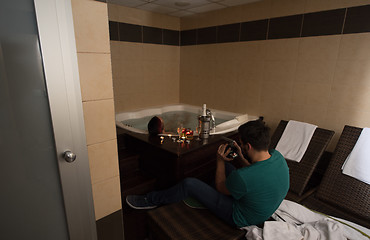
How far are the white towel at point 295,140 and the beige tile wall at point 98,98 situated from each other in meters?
1.94

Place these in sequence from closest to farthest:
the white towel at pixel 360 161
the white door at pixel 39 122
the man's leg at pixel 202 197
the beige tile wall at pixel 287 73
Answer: the white door at pixel 39 122, the man's leg at pixel 202 197, the white towel at pixel 360 161, the beige tile wall at pixel 287 73

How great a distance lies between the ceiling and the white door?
2407mm

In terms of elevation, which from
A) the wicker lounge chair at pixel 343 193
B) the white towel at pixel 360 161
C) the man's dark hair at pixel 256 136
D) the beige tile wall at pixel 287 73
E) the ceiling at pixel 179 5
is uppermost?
the ceiling at pixel 179 5

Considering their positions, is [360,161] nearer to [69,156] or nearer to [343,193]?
[343,193]

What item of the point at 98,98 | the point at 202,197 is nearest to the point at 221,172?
the point at 202,197

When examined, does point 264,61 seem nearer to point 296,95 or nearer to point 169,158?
point 296,95

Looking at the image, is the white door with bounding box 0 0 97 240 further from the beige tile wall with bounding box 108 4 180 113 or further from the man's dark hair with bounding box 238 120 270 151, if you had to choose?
the beige tile wall with bounding box 108 4 180 113

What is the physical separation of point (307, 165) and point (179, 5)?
108 inches

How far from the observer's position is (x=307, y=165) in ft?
7.32

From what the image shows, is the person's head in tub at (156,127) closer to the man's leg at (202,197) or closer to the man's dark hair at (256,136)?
the man's leg at (202,197)

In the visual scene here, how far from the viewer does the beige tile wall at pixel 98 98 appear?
992 millimetres

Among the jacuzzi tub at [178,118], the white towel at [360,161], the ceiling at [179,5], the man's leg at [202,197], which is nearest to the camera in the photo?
the man's leg at [202,197]

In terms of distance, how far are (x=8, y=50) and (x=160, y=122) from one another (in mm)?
1605

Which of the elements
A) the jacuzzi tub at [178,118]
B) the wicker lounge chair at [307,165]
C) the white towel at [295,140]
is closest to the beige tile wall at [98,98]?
the jacuzzi tub at [178,118]
